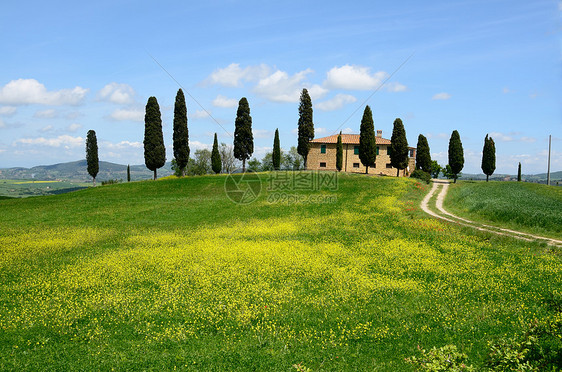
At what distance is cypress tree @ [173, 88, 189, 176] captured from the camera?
63250 mm

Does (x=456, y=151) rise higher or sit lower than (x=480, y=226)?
higher

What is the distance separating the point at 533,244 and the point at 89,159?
267 feet

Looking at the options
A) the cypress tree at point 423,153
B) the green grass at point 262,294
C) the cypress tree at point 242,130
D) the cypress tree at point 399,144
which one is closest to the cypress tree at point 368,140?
the cypress tree at point 399,144

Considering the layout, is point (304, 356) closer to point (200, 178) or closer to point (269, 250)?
point (269, 250)

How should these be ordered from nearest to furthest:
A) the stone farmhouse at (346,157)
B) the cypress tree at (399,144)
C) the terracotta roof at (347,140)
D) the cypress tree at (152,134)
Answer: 1. the cypress tree at (152,134)
2. the cypress tree at (399,144)
3. the stone farmhouse at (346,157)
4. the terracotta roof at (347,140)

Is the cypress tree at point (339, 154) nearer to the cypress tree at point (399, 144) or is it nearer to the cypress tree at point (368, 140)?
the cypress tree at point (368, 140)

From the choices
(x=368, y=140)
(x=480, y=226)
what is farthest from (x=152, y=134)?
(x=480, y=226)

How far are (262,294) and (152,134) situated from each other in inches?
2159

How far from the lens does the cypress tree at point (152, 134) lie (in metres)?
62.4

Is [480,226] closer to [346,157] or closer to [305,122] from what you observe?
[305,122]

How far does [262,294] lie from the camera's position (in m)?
14.7

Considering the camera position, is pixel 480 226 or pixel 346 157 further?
pixel 346 157

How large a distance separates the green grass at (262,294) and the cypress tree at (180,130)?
1333 inches

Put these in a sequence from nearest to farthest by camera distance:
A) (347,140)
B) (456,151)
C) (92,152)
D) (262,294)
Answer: (262,294), (456,151), (92,152), (347,140)
